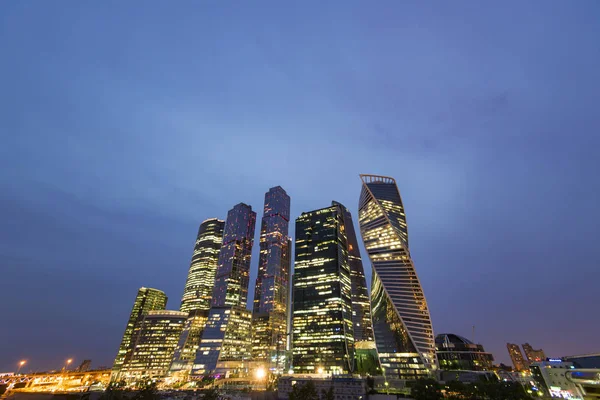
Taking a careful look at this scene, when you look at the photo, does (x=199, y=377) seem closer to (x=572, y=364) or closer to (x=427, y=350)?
(x=427, y=350)

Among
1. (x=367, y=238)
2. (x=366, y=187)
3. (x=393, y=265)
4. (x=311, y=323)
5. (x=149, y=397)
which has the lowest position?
(x=149, y=397)

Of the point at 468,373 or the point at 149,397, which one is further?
the point at 468,373

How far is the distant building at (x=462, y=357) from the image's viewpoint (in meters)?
150

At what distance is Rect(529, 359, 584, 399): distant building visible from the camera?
94.7 metres

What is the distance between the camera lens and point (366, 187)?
18525 cm

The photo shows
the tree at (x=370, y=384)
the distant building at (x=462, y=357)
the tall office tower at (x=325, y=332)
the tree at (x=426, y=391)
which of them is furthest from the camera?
the tall office tower at (x=325, y=332)

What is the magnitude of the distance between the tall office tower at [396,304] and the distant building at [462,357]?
22.5 metres

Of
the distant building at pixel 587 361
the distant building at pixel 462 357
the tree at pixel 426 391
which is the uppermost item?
the distant building at pixel 462 357

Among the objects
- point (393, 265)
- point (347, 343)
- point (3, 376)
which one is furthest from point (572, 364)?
point (3, 376)

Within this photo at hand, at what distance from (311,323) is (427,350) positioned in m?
75.2

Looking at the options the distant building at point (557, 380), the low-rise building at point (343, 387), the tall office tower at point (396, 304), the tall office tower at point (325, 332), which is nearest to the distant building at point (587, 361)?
the distant building at point (557, 380)

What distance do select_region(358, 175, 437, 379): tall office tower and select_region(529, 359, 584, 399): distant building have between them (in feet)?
132

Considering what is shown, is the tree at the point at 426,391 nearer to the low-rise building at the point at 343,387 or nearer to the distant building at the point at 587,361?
the low-rise building at the point at 343,387

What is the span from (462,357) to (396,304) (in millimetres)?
49874
